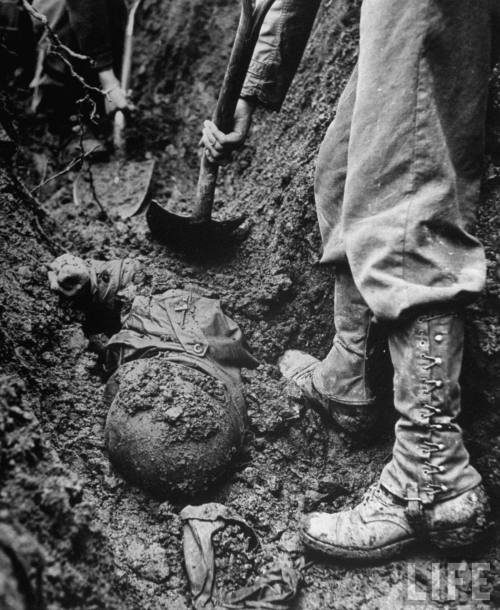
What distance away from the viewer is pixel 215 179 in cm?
219

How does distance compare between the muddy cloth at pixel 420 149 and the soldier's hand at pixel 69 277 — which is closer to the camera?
the muddy cloth at pixel 420 149

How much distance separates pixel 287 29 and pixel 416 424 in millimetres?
1573

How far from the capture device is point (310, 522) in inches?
56.4

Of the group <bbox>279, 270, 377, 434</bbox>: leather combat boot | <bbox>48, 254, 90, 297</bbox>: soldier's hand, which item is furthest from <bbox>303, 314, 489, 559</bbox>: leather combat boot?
<bbox>48, 254, 90, 297</bbox>: soldier's hand

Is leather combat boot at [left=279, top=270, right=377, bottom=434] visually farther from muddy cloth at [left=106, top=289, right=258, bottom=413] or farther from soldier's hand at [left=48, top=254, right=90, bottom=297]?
soldier's hand at [left=48, top=254, right=90, bottom=297]

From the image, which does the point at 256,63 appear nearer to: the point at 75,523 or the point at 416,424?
the point at 416,424

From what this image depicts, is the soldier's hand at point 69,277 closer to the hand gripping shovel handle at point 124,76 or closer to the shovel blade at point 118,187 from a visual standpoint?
the shovel blade at point 118,187

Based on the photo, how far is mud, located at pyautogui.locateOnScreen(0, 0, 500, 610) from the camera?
117 cm

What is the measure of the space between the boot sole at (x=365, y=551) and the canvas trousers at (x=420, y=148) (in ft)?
2.19

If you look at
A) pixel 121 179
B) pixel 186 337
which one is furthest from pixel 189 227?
pixel 121 179

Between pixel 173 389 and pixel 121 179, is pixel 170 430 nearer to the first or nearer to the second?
pixel 173 389

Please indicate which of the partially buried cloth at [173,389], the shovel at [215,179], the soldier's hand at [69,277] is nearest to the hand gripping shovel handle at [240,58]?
the shovel at [215,179]

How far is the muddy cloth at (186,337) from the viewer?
69.1 inches

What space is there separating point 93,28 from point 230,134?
189 centimetres
